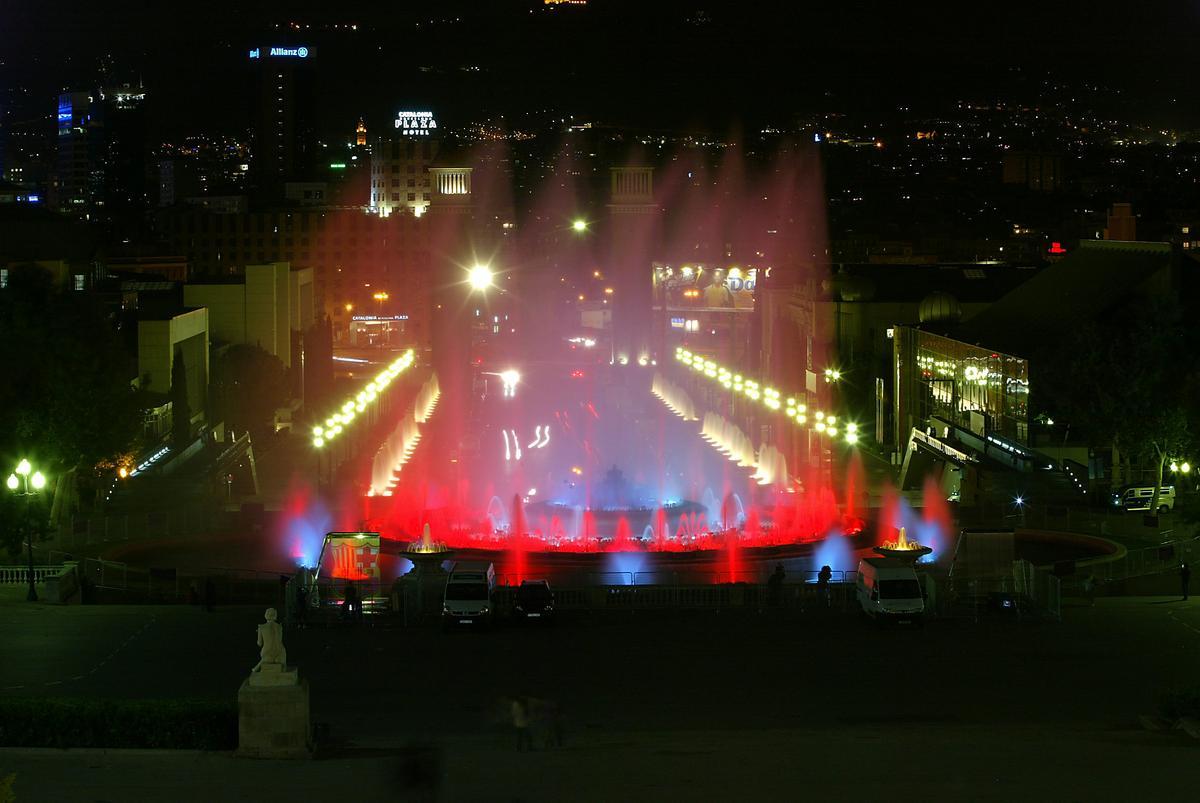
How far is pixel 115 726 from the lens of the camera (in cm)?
1332

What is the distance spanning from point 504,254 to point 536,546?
345 feet

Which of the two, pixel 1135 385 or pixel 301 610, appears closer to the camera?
pixel 301 610

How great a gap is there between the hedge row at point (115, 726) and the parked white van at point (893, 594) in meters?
9.54

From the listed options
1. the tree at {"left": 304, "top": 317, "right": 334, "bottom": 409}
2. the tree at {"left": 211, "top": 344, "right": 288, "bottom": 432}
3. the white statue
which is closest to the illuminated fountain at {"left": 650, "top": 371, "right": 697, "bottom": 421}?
the tree at {"left": 304, "top": 317, "right": 334, "bottom": 409}

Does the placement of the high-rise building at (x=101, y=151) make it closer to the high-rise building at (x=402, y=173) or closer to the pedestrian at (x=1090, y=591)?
the high-rise building at (x=402, y=173)

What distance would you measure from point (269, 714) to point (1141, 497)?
2452cm

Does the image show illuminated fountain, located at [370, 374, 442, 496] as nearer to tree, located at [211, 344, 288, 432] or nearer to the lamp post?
tree, located at [211, 344, 288, 432]

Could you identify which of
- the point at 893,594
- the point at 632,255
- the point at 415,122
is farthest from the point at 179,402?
the point at 415,122

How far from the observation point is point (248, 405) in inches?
2255

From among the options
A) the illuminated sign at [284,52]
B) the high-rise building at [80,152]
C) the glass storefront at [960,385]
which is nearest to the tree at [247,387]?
the glass storefront at [960,385]

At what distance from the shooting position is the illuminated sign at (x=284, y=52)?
179750 millimetres

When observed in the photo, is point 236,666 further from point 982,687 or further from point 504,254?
point 504,254

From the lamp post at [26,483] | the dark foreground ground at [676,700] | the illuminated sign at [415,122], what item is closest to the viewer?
the dark foreground ground at [676,700]

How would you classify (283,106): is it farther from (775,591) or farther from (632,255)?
(775,591)
